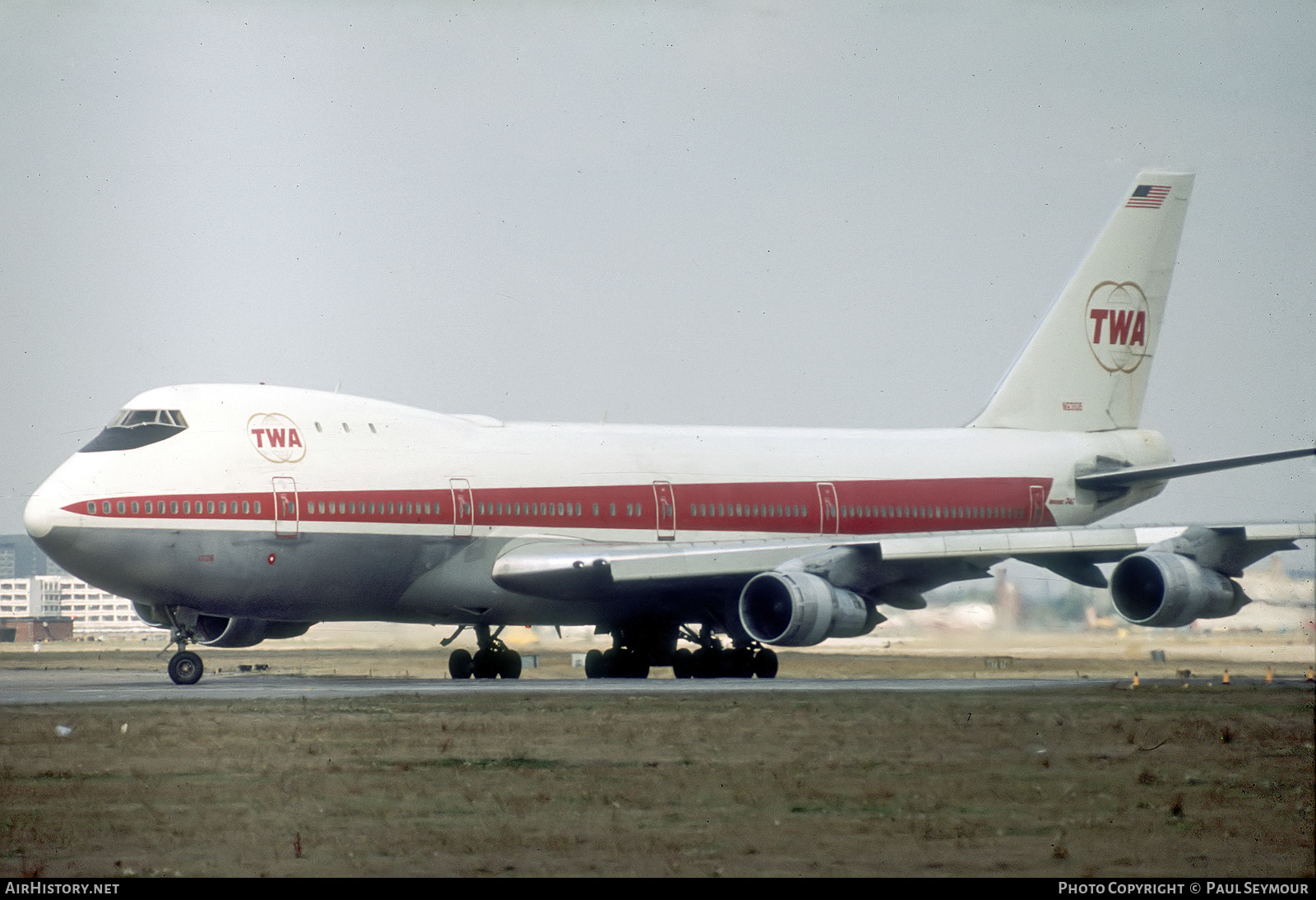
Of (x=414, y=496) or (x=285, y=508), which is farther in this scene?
(x=414, y=496)

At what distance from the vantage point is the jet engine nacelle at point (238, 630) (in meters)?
28.7

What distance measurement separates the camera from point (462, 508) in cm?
2784

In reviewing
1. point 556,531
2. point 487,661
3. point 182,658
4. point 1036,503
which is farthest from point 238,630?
point 1036,503

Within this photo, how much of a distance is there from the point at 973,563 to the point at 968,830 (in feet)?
57.2

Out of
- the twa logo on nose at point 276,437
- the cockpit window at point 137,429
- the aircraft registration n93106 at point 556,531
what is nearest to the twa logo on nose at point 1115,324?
the aircraft registration n93106 at point 556,531

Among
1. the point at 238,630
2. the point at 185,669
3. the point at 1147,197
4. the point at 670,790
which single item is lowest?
the point at 238,630

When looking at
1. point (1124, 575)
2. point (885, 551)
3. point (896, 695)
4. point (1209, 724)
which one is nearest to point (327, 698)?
point (896, 695)

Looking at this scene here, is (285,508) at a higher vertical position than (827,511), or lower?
higher

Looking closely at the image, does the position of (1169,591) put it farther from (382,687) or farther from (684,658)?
(382,687)

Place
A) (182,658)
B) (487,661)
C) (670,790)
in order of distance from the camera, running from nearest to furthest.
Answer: (670,790), (182,658), (487,661)

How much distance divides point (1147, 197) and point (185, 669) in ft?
73.5

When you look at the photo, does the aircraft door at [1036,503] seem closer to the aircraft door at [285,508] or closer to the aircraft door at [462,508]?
the aircraft door at [462,508]

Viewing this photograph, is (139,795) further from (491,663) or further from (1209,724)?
(491,663)

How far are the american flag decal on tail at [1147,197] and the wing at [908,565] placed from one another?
11630 mm
